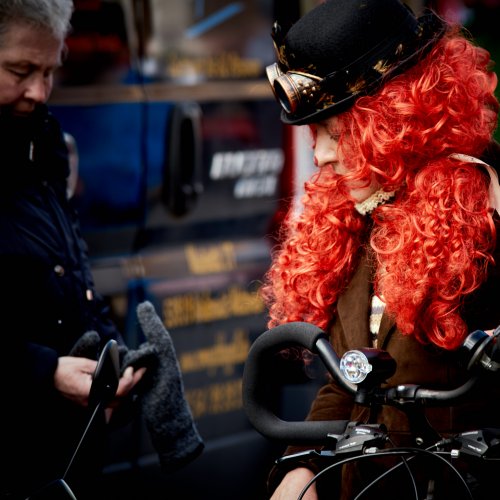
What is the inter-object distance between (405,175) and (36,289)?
1.07 m

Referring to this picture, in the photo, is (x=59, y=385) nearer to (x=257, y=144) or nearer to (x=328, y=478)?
(x=328, y=478)

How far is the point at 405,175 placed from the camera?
1929mm

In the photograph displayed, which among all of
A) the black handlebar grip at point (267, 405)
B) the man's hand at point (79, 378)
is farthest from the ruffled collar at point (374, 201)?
the man's hand at point (79, 378)

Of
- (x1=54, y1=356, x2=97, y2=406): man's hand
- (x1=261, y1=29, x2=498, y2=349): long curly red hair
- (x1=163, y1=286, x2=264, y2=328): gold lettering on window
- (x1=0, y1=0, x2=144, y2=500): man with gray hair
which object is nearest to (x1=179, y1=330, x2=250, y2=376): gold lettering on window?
(x1=163, y1=286, x2=264, y2=328): gold lettering on window

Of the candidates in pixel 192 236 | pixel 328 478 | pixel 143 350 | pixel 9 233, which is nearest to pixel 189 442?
pixel 143 350

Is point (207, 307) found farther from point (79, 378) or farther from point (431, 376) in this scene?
point (431, 376)

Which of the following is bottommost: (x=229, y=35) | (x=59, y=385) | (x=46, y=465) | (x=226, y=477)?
(x=226, y=477)

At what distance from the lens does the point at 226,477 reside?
4.16m

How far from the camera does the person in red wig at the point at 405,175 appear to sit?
1.83 metres

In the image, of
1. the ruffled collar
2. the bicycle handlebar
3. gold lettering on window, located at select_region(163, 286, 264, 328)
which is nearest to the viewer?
the bicycle handlebar

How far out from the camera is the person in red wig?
6.01ft

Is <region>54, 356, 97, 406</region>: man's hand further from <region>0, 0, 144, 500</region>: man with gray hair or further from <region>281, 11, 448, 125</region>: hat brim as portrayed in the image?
<region>281, 11, 448, 125</region>: hat brim

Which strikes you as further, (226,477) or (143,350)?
(226,477)

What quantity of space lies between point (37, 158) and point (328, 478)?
1188mm
